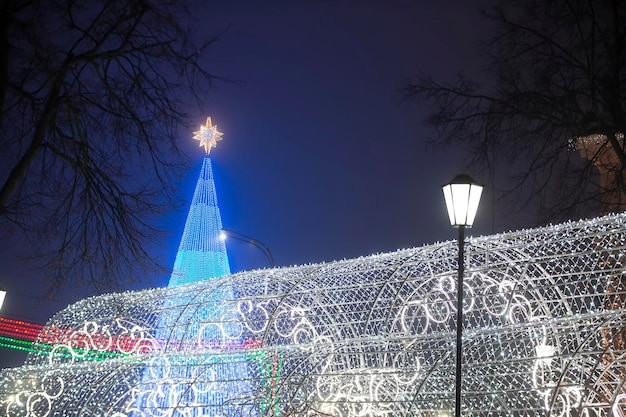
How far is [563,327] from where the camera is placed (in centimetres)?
802

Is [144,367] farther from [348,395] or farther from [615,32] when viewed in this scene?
[615,32]

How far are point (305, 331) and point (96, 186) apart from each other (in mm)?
3748

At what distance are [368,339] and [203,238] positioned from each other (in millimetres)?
10981

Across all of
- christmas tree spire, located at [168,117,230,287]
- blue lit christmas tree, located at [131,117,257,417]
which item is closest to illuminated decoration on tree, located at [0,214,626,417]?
blue lit christmas tree, located at [131,117,257,417]

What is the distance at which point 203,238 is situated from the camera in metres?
19.6

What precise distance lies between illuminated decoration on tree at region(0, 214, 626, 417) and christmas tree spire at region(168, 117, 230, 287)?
5836 millimetres

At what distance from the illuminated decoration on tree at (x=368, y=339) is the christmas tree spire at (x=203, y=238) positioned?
584 cm

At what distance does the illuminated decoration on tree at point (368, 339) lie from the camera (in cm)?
828

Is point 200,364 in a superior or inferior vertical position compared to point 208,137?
inferior

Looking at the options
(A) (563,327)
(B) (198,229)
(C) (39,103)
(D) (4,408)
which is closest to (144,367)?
(D) (4,408)

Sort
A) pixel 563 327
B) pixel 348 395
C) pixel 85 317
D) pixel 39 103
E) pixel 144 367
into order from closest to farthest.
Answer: pixel 563 327, pixel 348 395, pixel 39 103, pixel 144 367, pixel 85 317

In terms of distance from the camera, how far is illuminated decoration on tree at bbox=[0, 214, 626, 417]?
27.2 ft

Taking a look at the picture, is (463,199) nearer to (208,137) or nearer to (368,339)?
(368,339)

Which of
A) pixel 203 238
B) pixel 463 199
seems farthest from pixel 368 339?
pixel 203 238
